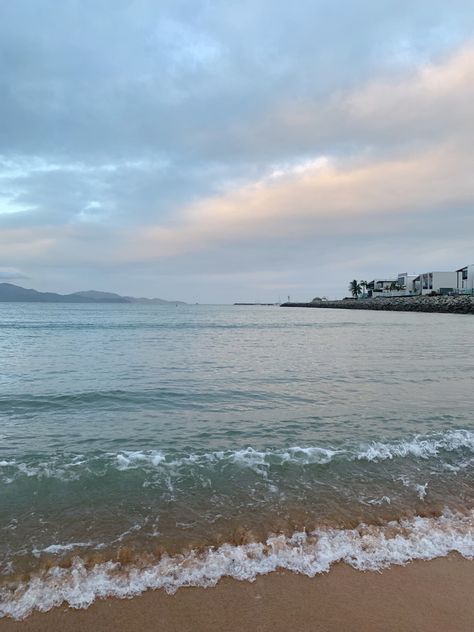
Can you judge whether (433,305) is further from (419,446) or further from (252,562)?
(252,562)

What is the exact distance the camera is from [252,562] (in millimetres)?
4230

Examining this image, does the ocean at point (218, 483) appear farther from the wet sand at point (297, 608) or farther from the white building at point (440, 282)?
the white building at point (440, 282)

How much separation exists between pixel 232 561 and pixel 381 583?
59.2 inches

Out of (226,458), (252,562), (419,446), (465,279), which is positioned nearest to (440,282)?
(465,279)

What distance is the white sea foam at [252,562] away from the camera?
377 centimetres

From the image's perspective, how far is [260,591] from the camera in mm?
3801

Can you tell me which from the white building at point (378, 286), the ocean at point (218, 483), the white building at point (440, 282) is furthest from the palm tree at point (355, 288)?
the ocean at point (218, 483)

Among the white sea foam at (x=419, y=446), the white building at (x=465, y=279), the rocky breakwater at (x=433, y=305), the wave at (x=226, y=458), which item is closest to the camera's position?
the wave at (x=226, y=458)

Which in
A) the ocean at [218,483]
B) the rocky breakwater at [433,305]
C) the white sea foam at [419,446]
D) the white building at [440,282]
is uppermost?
the white building at [440,282]

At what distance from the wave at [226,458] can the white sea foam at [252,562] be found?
2.19 metres

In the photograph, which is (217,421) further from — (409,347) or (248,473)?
(409,347)

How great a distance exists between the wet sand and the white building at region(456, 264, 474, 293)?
12636 centimetres

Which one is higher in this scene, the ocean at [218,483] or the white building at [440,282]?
the white building at [440,282]

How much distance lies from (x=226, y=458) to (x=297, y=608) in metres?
3.76
